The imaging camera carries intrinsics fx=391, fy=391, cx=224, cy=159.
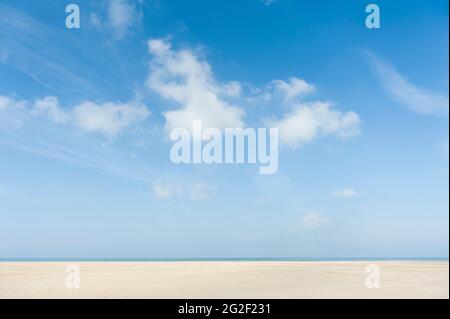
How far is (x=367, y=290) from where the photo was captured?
2131 centimetres
